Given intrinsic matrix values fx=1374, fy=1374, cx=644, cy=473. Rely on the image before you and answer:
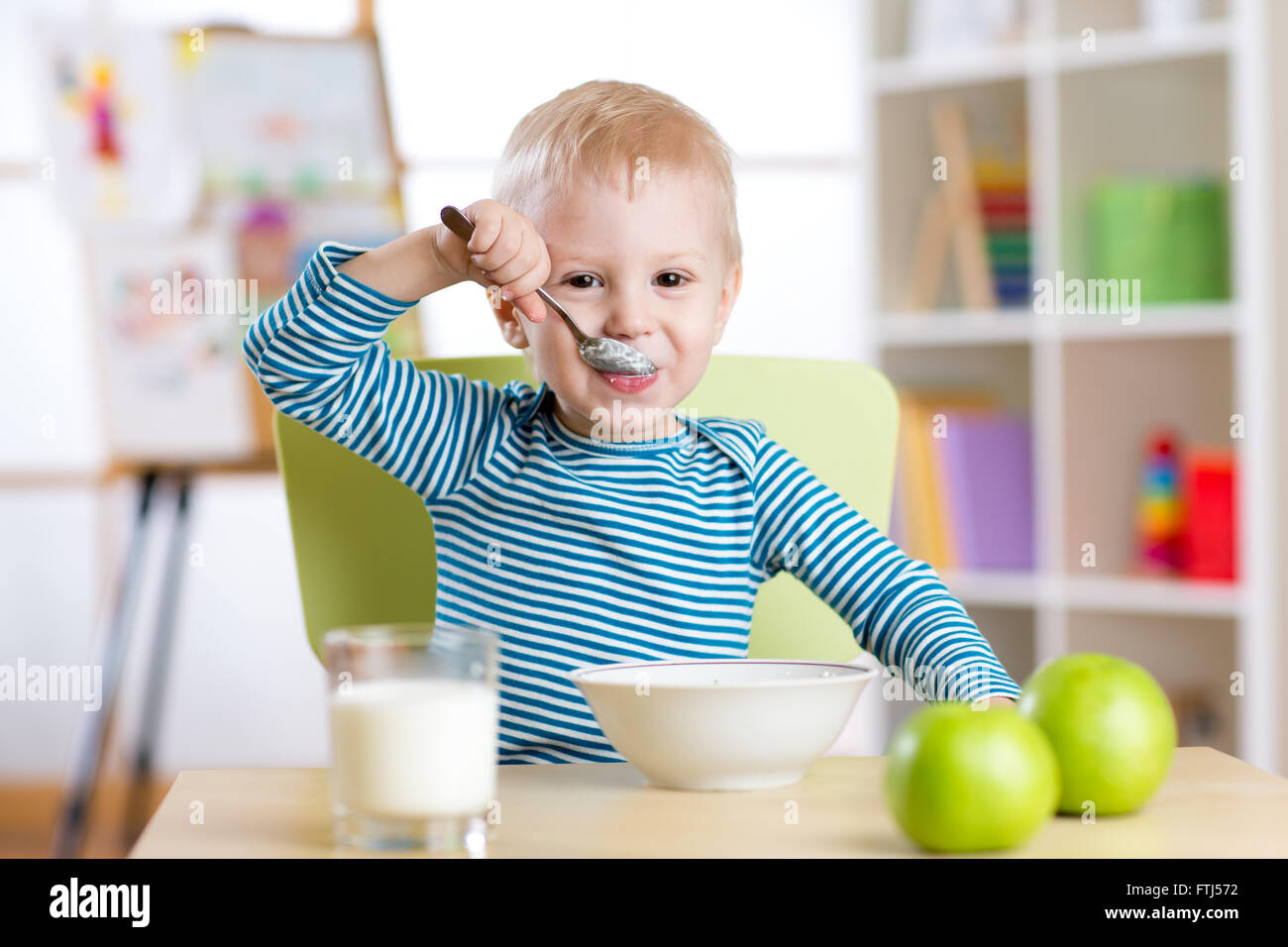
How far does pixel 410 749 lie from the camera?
0.61m

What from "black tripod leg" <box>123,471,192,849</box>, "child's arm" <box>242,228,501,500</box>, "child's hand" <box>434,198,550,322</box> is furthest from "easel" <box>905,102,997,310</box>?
"child's hand" <box>434,198,550,322</box>

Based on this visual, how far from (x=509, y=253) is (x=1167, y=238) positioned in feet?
6.15

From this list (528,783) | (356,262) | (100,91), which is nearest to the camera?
(528,783)

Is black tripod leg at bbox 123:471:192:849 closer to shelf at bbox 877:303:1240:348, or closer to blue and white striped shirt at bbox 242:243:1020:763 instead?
shelf at bbox 877:303:1240:348

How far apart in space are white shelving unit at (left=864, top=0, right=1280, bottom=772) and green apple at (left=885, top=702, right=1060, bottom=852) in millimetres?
1912

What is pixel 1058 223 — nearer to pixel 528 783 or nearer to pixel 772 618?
pixel 772 618

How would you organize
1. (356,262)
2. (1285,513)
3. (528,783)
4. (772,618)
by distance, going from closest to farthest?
(528,783) < (356,262) < (772,618) < (1285,513)

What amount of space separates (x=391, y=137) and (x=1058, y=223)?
1.29 metres

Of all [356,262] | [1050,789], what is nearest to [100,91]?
[356,262]

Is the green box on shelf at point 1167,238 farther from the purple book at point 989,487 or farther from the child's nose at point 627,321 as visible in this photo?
the child's nose at point 627,321

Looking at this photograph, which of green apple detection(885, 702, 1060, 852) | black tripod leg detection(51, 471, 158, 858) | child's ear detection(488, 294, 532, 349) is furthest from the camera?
black tripod leg detection(51, 471, 158, 858)

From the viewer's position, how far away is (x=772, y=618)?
4.00ft

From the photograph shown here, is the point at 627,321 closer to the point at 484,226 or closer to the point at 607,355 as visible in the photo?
the point at 607,355

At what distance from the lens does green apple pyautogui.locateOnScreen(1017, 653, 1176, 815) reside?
656mm
